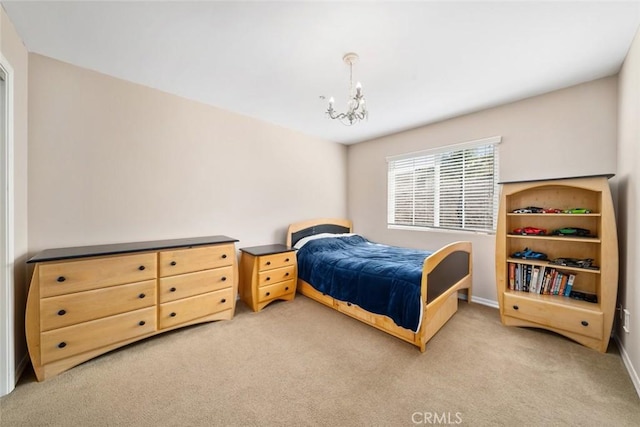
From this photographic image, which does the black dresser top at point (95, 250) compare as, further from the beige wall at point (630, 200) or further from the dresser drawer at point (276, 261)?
the beige wall at point (630, 200)

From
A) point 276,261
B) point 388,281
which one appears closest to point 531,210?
point 388,281

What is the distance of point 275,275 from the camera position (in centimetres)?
306

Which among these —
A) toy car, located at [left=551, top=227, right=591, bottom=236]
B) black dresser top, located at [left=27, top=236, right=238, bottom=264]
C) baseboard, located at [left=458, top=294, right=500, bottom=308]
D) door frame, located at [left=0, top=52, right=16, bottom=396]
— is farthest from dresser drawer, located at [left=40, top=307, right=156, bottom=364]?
toy car, located at [left=551, top=227, right=591, bottom=236]

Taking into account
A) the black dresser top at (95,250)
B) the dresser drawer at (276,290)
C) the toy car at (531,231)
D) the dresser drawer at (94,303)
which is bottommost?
the dresser drawer at (276,290)

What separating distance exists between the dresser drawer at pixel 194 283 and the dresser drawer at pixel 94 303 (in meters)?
0.10

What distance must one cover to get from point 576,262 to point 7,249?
15.1ft

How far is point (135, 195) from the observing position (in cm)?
252

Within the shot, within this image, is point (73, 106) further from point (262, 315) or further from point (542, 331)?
point (542, 331)

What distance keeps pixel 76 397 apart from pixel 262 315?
153 centimetres

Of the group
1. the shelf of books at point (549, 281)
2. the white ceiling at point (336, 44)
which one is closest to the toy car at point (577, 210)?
the shelf of books at point (549, 281)

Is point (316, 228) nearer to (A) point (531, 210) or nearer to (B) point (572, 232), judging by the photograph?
(A) point (531, 210)

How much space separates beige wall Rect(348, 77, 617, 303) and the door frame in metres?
4.11

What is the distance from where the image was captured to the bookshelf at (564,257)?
2064 millimetres
